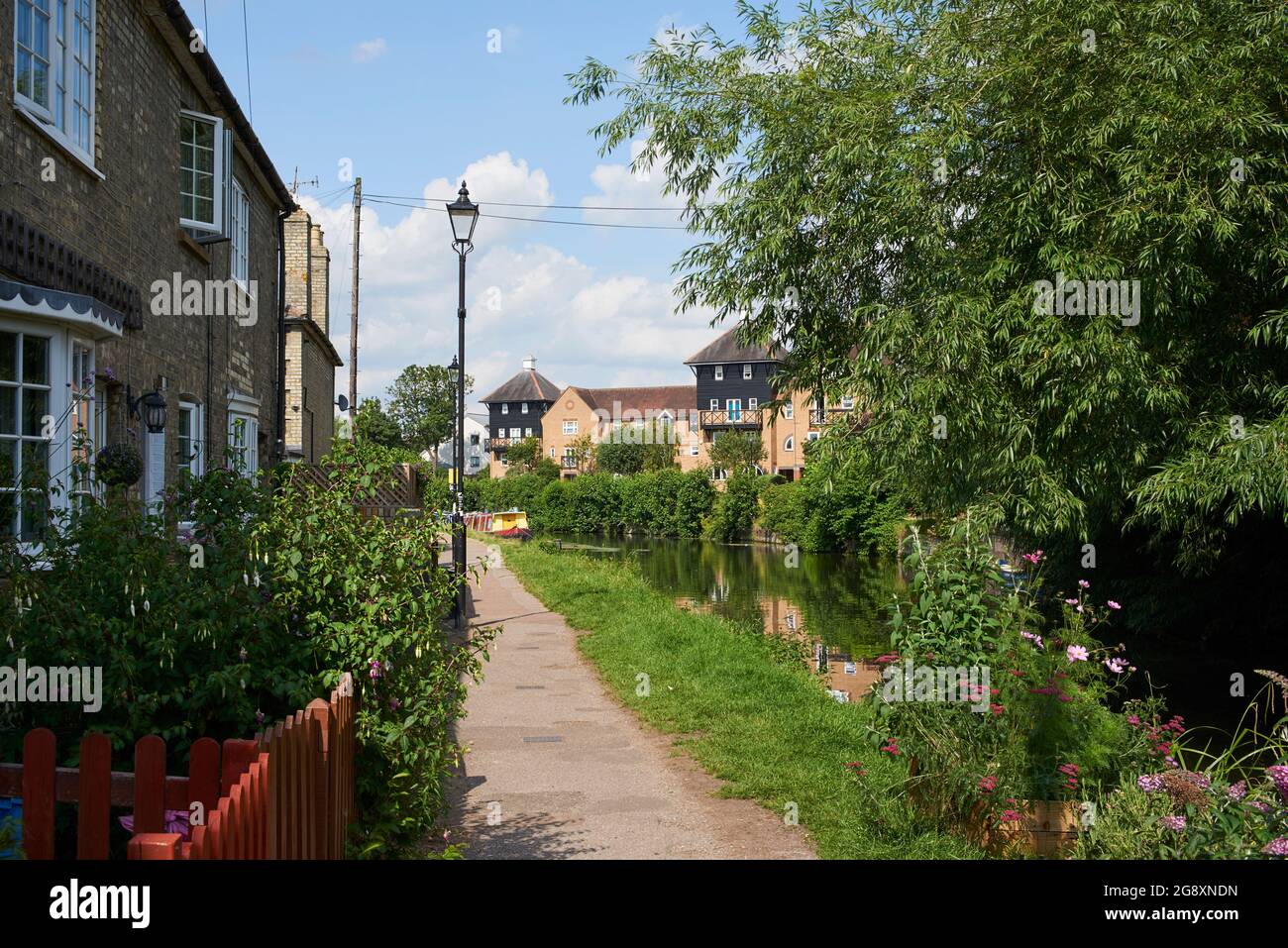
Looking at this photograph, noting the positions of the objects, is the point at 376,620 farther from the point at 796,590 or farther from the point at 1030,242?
the point at 796,590


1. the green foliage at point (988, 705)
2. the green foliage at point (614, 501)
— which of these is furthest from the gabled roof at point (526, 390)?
the green foliage at point (988, 705)

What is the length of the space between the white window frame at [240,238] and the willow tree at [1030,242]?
→ 5335mm

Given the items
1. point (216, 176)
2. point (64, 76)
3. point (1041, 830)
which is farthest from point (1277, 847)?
point (216, 176)

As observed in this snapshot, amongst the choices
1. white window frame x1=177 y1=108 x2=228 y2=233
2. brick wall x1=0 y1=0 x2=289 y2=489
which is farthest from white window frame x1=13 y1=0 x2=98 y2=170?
white window frame x1=177 y1=108 x2=228 y2=233

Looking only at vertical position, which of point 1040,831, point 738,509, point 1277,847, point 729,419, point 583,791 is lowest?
point 583,791

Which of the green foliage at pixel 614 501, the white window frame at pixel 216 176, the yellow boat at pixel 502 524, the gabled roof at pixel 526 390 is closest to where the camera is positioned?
the white window frame at pixel 216 176

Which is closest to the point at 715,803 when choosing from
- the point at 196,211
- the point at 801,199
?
the point at 801,199

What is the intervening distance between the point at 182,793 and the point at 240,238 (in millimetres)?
12525

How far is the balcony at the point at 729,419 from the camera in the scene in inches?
2960

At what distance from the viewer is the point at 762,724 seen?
28.7ft

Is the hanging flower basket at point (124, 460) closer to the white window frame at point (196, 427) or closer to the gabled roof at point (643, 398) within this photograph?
the white window frame at point (196, 427)

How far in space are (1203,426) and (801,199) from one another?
179 inches

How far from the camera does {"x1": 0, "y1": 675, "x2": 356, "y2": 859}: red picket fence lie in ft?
9.50
